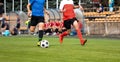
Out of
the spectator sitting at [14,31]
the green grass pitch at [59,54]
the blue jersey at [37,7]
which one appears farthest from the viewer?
the spectator sitting at [14,31]

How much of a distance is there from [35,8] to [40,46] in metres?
1.87

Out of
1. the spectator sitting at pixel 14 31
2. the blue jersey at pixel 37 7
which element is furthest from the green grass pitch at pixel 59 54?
the spectator sitting at pixel 14 31

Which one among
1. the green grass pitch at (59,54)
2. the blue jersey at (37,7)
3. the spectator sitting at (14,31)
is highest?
the blue jersey at (37,7)

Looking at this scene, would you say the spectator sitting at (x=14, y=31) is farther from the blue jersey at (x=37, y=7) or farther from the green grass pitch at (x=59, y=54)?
the green grass pitch at (x=59, y=54)

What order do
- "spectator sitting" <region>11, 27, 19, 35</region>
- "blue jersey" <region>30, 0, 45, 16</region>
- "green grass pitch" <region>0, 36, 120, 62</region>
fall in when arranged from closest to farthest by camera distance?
"green grass pitch" <region>0, 36, 120, 62</region>, "blue jersey" <region>30, 0, 45, 16</region>, "spectator sitting" <region>11, 27, 19, 35</region>

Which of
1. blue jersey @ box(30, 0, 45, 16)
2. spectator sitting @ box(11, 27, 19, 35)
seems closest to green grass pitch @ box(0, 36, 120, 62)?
blue jersey @ box(30, 0, 45, 16)

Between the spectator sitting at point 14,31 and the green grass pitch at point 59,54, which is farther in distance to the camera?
the spectator sitting at point 14,31

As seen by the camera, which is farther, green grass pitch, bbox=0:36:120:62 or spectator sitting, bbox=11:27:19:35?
spectator sitting, bbox=11:27:19:35

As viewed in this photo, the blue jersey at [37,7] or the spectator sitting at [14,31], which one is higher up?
the blue jersey at [37,7]

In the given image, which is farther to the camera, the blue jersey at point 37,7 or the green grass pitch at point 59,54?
the blue jersey at point 37,7

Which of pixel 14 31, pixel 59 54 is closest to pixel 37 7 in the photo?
pixel 59 54

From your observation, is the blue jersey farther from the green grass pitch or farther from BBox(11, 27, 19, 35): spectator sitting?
BBox(11, 27, 19, 35): spectator sitting

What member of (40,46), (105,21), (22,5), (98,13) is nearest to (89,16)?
(98,13)

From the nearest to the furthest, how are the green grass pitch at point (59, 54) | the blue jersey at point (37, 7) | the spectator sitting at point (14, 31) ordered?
the green grass pitch at point (59, 54) → the blue jersey at point (37, 7) → the spectator sitting at point (14, 31)
